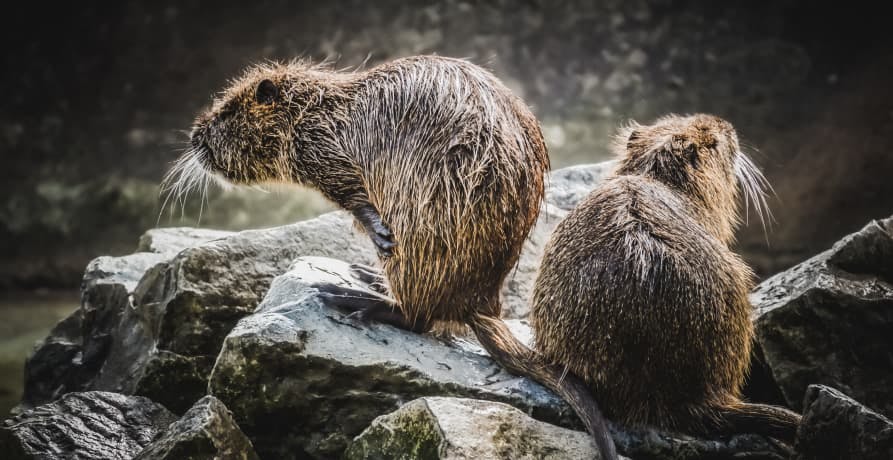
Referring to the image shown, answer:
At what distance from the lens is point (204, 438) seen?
2.84 metres

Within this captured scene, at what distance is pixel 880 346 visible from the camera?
3484 millimetres

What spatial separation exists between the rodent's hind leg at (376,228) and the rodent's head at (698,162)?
112 cm

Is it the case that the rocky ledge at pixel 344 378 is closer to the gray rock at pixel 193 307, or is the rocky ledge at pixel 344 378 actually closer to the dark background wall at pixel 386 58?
the gray rock at pixel 193 307

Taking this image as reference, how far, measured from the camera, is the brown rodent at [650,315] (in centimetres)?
303

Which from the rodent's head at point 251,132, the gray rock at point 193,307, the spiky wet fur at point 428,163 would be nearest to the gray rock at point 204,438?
the spiky wet fur at point 428,163

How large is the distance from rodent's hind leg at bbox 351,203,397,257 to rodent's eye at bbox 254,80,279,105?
69cm

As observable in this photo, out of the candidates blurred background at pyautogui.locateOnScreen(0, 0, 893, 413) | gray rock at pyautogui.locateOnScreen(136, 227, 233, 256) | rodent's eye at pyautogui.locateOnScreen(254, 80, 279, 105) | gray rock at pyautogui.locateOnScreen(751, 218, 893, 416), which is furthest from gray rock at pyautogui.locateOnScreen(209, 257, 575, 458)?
blurred background at pyautogui.locateOnScreen(0, 0, 893, 413)

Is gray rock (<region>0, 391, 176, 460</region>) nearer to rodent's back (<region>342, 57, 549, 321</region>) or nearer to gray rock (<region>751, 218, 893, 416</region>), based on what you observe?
rodent's back (<region>342, 57, 549, 321</region>)

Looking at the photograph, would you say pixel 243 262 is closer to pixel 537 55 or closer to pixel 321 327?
pixel 321 327

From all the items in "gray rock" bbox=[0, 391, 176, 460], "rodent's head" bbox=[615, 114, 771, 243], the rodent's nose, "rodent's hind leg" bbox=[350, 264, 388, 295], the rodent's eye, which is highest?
"rodent's head" bbox=[615, 114, 771, 243]

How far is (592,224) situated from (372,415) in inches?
43.0

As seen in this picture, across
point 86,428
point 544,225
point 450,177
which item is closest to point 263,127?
point 450,177

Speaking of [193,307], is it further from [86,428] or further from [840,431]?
[840,431]

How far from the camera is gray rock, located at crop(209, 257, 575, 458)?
3.25 m
